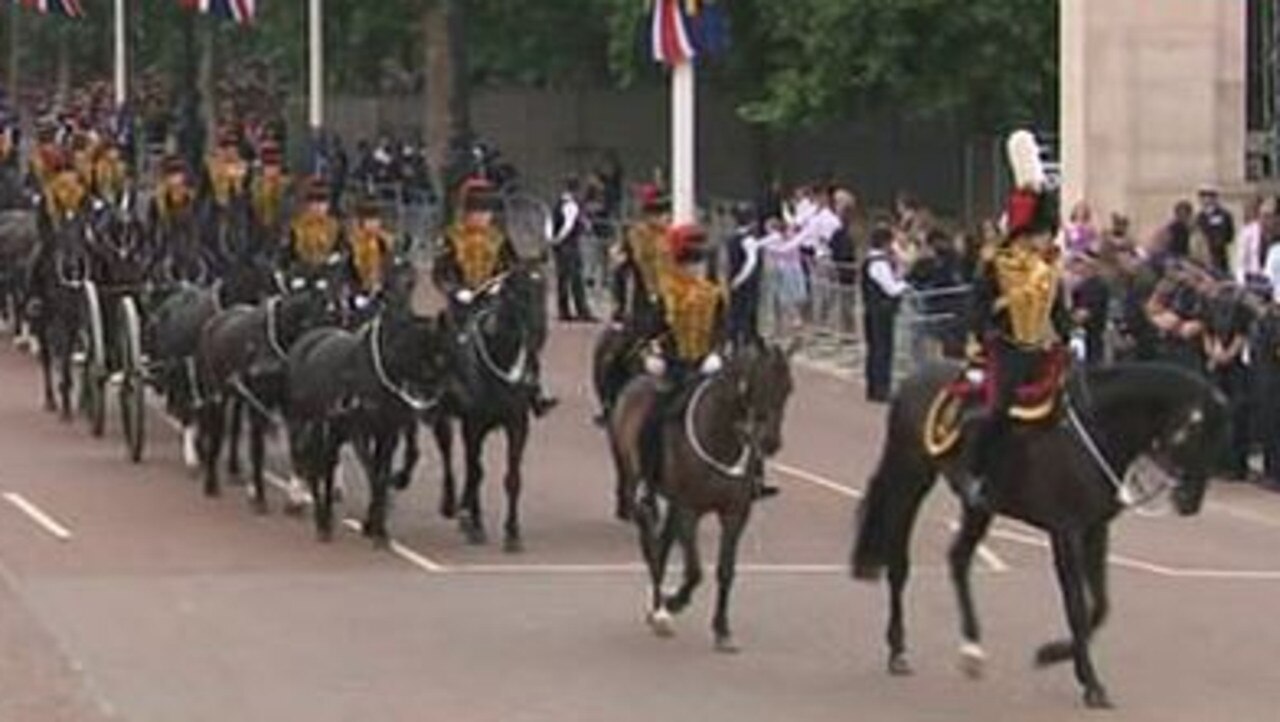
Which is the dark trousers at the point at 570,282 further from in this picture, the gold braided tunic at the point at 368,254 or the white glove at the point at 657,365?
the white glove at the point at 657,365

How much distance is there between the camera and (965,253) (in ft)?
103

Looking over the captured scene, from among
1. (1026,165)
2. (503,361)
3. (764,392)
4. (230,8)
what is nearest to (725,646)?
(764,392)

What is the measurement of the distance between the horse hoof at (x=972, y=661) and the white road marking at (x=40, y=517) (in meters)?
7.89

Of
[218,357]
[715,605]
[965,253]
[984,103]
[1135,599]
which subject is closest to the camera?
[715,605]

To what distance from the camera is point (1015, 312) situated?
49.8ft

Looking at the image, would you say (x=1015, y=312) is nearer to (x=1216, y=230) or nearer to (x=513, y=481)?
(x=513, y=481)

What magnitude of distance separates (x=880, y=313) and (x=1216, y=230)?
375cm

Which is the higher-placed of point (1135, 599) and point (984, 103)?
point (984, 103)

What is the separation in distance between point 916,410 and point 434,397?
552 centimetres

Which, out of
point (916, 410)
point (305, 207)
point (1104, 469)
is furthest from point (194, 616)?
point (305, 207)

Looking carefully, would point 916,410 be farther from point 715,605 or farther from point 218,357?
point 218,357

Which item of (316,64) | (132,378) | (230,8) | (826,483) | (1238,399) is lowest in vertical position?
(826,483)

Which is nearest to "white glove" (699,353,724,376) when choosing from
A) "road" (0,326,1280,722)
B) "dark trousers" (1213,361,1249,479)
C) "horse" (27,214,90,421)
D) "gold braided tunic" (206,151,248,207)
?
"road" (0,326,1280,722)

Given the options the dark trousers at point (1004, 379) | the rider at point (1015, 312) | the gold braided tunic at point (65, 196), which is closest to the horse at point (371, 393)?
the rider at point (1015, 312)
